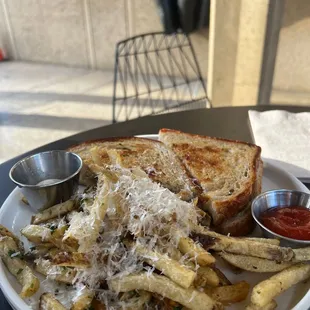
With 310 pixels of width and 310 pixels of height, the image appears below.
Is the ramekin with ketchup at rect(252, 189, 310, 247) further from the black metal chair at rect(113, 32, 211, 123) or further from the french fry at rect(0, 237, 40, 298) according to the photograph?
the black metal chair at rect(113, 32, 211, 123)

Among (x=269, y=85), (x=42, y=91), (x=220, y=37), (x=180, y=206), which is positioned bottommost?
(x=42, y=91)

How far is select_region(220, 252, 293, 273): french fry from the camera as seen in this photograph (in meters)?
1.29

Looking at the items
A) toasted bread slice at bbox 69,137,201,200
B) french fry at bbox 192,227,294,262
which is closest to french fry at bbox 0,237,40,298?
toasted bread slice at bbox 69,137,201,200

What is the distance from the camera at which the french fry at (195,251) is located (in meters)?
1.22

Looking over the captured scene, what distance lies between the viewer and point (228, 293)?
125 cm

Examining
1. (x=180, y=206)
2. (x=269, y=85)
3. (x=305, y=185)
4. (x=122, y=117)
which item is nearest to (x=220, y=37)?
(x=269, y=85)

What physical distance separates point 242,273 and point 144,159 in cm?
76

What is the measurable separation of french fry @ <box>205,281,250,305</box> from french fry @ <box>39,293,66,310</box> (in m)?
0.45

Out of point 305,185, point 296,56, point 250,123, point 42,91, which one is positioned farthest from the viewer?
point 42,91

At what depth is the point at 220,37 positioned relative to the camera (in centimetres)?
427

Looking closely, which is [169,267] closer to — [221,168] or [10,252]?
[10,252]

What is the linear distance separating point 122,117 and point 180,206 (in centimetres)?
441

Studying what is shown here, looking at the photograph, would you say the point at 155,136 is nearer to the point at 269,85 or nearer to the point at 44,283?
the point at 44,283

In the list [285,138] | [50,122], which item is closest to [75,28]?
[50,122]
